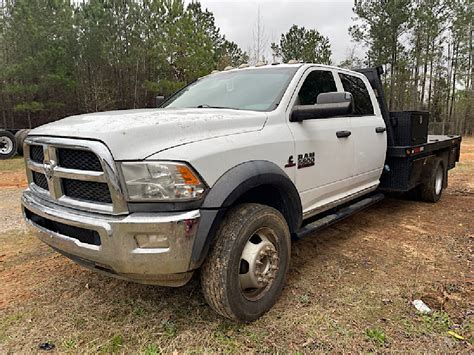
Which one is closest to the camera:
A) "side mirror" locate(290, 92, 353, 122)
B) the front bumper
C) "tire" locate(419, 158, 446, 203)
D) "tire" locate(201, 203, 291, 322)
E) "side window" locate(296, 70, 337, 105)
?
the front bumper

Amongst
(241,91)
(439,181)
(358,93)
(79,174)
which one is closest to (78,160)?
(79,174)

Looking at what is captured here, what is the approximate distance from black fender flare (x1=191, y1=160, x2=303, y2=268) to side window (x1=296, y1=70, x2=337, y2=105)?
852mm

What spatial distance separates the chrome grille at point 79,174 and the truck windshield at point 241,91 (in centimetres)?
138

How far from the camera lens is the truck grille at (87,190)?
2219 mm

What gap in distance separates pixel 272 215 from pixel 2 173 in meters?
9.77

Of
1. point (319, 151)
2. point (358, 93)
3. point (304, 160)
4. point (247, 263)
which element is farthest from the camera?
point (358, 93)

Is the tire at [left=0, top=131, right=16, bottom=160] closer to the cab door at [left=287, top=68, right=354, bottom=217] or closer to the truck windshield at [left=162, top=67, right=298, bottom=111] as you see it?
the truck windshield at [left=162, top=67, right=298, bottom=111]

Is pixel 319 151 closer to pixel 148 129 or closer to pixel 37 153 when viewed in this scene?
pixel 148 129

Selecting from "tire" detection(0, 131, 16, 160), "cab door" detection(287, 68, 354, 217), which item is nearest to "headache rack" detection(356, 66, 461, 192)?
"cab door" detection(287, 68, 354, 217)

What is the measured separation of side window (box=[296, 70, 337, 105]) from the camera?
336 centimetres

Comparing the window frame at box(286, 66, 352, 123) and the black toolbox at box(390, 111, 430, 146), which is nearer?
the window frame at box(286, 66, 352, 123)

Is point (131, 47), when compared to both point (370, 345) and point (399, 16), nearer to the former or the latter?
point (399, 16)

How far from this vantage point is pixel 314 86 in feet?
11.7

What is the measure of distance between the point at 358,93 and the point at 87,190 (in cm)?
332
